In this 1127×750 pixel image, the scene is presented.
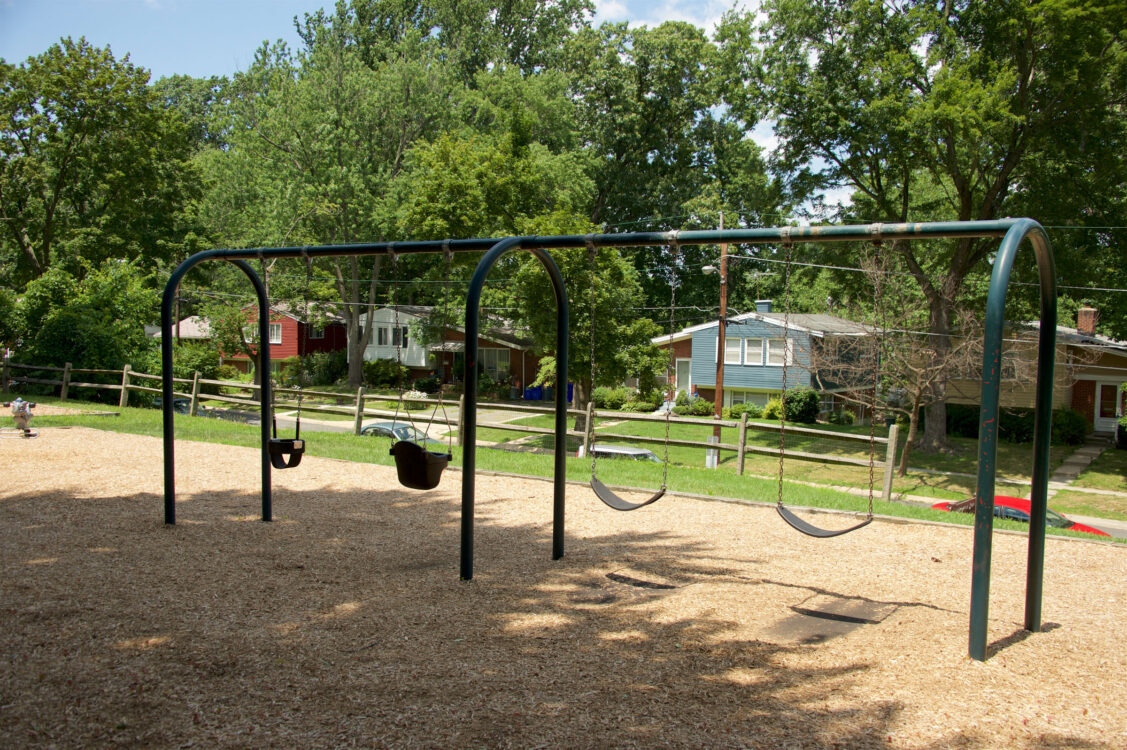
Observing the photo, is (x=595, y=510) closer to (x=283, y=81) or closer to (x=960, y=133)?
(x=960, y=133)

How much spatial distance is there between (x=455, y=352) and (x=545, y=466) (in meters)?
24.5

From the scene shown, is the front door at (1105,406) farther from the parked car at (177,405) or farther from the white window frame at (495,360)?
the parked car at (177,405)

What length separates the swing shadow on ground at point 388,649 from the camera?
349 cm

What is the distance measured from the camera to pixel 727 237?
18.2 ft

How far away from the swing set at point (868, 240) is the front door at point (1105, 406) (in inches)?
1137

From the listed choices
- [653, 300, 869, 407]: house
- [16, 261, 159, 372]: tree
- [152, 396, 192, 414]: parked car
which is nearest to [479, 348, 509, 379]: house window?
[653, 300, 869, 407]: house

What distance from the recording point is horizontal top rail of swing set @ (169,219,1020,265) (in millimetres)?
4953

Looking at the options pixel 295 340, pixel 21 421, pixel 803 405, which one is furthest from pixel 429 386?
pixel 21 421

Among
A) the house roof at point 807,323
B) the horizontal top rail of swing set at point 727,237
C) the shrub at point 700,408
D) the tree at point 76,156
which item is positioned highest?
the tree at point 76,156

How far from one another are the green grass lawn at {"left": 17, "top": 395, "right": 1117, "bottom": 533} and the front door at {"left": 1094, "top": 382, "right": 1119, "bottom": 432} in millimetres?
21917

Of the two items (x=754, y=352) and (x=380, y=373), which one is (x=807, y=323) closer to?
(x=754, y=352)

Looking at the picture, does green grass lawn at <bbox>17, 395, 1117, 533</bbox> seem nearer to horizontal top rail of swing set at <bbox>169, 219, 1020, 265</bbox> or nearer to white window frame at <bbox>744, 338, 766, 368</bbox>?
horizontal top rail of swing set at <bbox>169, 219, 1020, 265</bbox>

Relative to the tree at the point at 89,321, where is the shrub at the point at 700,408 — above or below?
below

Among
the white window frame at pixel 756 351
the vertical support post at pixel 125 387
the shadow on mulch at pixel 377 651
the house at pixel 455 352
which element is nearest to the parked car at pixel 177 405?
the vertical support post at pixel 125 387
